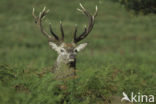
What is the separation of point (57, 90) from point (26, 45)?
22468 mm

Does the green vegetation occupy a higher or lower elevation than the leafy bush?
lower

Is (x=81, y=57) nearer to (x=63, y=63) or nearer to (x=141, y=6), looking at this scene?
(x=141, y=6)

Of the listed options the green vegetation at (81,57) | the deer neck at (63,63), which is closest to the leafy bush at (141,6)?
the green vegetation at (81,57)

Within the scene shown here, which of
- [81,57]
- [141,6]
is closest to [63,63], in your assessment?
[141,6]

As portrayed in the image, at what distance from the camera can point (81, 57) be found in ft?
70.9

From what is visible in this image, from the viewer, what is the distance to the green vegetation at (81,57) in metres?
6.40

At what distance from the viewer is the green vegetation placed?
21.0 feet

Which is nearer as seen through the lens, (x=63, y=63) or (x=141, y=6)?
(x=63, y=63)

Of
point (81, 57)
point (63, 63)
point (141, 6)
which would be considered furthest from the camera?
point (81, 57)

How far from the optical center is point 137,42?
32.5 metres

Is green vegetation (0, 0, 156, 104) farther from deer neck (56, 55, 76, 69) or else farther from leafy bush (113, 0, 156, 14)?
leafy bush (113, 0, 156, 14)

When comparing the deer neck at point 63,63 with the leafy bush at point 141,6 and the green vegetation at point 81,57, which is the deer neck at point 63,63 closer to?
the green vegetation at point 81,57

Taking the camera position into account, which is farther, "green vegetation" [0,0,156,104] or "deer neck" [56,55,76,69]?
"deer neck" [56,55,76,69]

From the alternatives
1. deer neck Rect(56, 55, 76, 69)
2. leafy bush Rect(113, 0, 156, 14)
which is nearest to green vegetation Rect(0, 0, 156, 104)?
deer neck Rect(56, 55, 76, 69)
